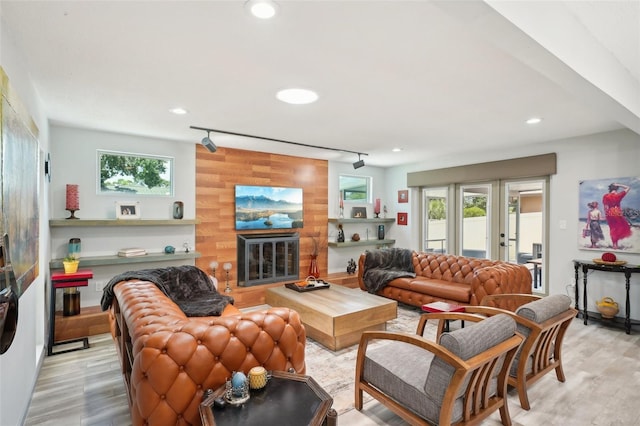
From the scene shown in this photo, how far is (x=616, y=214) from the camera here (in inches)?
166

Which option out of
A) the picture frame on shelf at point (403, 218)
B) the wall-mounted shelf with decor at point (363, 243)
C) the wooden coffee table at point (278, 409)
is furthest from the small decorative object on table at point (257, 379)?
the picture frame on shelf at point (403, 218)

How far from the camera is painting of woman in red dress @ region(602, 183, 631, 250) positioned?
13.6 feet

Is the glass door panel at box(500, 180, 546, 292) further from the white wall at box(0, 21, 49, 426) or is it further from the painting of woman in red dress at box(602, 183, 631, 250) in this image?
the white wall at box(0, 21, 49, 426)

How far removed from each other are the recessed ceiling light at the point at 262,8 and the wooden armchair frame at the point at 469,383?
1.97 metres

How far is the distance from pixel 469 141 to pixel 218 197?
3.78 metres

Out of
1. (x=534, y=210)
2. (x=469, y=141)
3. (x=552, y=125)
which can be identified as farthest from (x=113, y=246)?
(x=534, y=210)

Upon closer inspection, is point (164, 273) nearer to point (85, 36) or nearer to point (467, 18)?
point (85, 36)

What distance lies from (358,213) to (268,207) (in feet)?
6.82

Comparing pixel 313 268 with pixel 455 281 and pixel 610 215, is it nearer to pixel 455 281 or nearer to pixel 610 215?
pixel 455 281

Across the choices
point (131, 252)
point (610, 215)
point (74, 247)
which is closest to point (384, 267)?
point (610, 215)

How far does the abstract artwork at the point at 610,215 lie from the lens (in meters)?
4.09

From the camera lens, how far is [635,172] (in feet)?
13.4

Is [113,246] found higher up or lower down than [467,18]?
lower down

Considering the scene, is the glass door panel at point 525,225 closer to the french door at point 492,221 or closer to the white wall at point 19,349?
the french door at point 492,221
